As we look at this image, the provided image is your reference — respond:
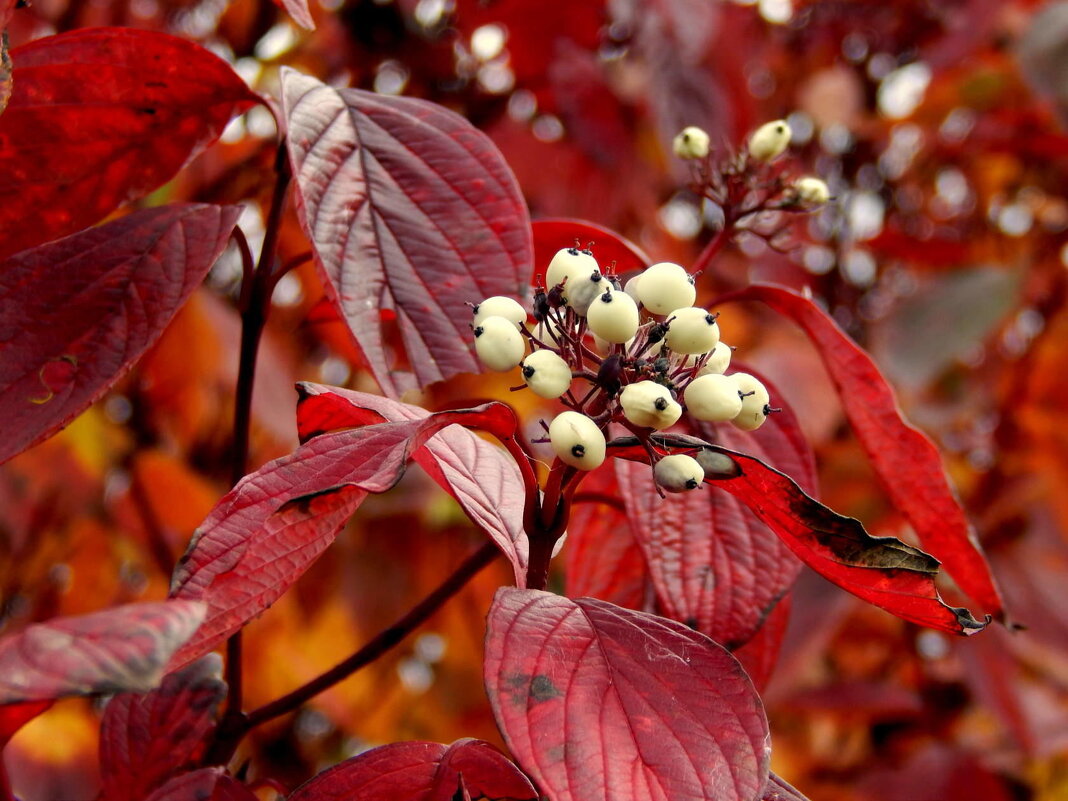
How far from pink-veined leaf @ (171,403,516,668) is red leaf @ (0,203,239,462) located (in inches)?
4.0

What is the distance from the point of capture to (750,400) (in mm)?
442

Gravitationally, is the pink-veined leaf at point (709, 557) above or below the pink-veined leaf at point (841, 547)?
below

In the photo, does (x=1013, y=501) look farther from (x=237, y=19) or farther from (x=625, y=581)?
(x=237, y=19)

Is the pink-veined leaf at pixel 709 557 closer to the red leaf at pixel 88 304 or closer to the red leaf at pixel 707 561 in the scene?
the red leaf at pixel 707 561

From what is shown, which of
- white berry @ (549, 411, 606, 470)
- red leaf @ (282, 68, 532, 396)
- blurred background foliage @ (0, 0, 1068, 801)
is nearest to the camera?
white berry @ (549, 411, 606, 470)

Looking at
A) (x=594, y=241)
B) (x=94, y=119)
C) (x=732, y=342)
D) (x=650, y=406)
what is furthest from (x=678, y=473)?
(x=732, y=342)

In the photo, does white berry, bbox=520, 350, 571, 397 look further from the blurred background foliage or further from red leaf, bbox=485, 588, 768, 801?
the blurred background foliage

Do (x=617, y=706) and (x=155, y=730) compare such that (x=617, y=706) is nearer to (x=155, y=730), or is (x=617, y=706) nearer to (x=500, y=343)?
(x=500, y=343)

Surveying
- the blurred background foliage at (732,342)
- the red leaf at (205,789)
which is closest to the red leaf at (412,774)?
the red leaf at (205,789)

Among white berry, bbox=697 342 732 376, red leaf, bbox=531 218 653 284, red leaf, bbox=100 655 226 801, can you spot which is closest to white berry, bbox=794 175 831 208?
red leaf, bbox=531 218 653 284

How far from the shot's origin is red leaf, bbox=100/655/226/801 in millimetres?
524

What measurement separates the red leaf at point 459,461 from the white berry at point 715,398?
10 centimetres

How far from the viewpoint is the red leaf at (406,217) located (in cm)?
52

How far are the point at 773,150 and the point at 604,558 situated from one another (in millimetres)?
270
